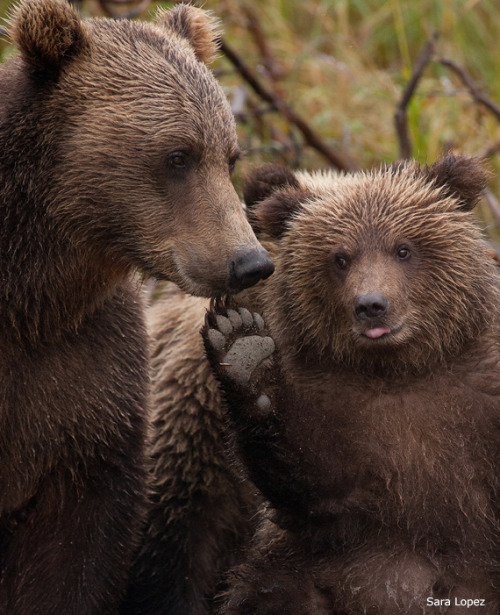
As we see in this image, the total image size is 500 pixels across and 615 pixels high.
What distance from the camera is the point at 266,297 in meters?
5.29

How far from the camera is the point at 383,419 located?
499 cm

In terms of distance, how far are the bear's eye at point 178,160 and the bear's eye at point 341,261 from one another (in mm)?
930

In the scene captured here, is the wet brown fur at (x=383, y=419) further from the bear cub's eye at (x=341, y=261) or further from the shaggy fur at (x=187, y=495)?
the shaggy fur at (x=187, y=495)

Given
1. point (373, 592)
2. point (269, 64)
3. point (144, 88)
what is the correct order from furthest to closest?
1. point (269, 64)
2. point (373, 592)
3. point (144, 88)

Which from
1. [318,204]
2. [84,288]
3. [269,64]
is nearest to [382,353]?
[318,204]

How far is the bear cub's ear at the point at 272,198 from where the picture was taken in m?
5.30

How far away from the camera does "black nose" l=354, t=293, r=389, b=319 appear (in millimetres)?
4633

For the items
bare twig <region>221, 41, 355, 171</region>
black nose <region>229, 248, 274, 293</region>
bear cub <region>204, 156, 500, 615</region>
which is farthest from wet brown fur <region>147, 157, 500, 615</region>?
bare twig <region>221, 41, 355, 171</region>

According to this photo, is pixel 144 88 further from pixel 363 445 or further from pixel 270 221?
pixel 363 445

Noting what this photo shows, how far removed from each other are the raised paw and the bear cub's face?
42 cm

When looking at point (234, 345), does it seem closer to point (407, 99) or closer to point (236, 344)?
point (236, 344)

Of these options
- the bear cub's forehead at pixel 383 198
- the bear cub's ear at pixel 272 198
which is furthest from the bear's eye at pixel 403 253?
the bear cub's ear at pixel 272 198

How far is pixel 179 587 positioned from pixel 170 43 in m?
2.77

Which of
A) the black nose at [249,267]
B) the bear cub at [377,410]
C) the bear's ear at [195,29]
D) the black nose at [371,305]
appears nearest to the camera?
the black nose at [249,267]
